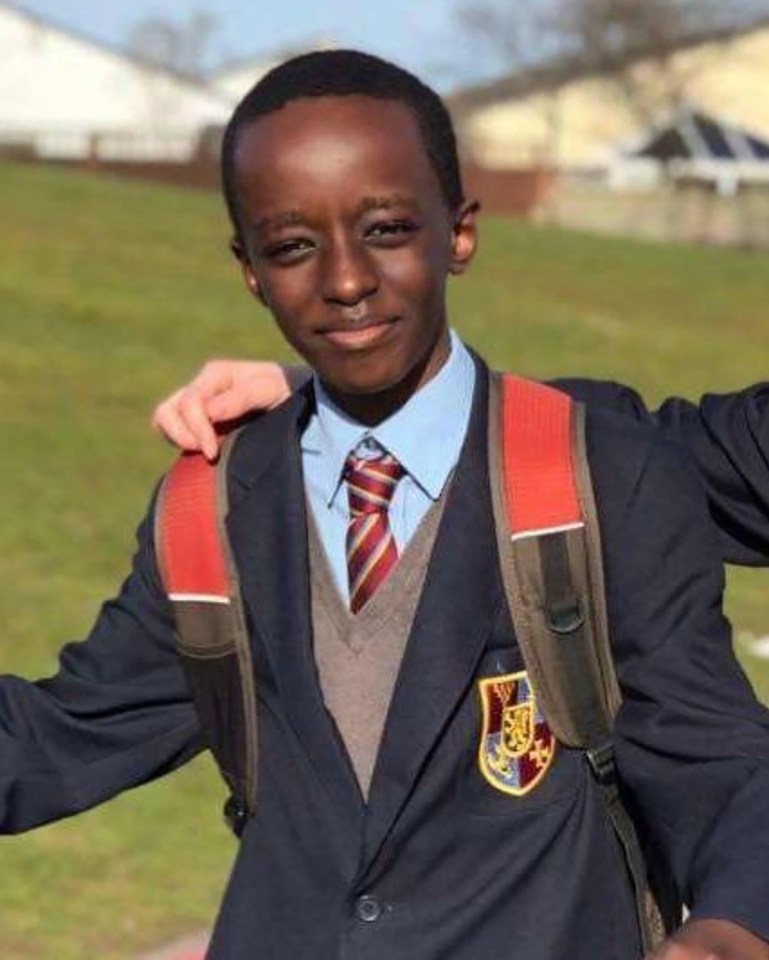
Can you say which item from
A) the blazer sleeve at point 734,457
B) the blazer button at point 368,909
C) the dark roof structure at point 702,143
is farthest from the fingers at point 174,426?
the dark roof structure at point 702,143

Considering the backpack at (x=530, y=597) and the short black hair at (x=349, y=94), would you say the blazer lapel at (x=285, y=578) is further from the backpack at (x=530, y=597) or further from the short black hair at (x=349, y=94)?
the short black hair at (x=349, y=94)

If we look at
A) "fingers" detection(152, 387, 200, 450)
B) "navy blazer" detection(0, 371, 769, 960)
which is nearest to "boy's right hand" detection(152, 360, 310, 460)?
"fingers" detection(152, 387, 200, 450)

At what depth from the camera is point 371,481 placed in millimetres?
2072

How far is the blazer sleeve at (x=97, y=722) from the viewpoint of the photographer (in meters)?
2.19

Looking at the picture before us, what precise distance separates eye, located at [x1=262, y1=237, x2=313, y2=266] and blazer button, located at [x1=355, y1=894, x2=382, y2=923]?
615 mm

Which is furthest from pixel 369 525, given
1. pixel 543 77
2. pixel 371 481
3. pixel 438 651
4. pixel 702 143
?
pixel 543 77

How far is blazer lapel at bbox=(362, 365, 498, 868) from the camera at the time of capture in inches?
76.6

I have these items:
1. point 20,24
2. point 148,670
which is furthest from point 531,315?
point 20,24

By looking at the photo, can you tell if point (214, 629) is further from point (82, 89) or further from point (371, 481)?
point (82, 89)

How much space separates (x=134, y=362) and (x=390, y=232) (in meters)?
12.8

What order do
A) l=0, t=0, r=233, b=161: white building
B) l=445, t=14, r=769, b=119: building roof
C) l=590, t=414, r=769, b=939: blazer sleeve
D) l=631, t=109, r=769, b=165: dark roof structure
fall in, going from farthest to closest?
l=0, t=0, r=233, b=161: white building → l=445, t=14, r=769, b=119: building roof → l=631, t=109, r=769, b=165: dark roof structure → l=590, t=414, r=769, b=939: blazer sleeve

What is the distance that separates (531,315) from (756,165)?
34.9m

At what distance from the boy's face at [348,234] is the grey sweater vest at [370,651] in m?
0.16

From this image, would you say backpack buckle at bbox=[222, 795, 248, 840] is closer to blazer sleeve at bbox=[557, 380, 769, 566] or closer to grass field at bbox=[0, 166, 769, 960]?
blazer sleeve at bbox=[557, 380, 769, 566]
